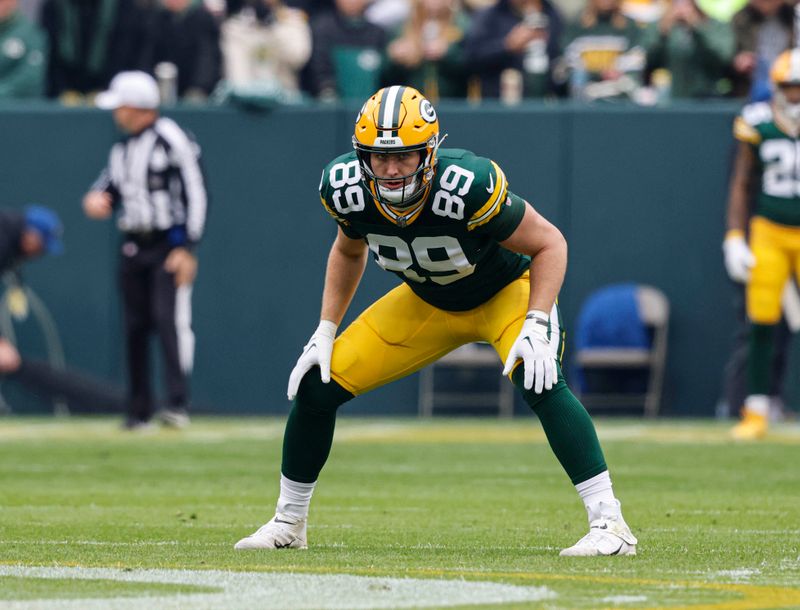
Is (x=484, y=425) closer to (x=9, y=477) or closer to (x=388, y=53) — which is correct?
(x=388, y=53)

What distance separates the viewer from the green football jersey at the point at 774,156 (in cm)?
1081

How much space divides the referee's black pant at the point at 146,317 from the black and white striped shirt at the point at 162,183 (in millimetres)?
163

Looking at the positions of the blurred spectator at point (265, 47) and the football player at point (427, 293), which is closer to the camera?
the football player at point (427, 293)

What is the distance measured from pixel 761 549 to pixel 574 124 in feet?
28.8

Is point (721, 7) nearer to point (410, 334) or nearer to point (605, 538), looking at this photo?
Result: point (410, 334)

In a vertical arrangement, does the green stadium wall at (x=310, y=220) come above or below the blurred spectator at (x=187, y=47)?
below

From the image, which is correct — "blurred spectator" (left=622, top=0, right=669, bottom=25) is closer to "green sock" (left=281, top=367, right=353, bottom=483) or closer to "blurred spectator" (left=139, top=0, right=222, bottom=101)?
"blurred spectator" (left=139, top=0, right=222, bottom=101)

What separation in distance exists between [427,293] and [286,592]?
1.67 m

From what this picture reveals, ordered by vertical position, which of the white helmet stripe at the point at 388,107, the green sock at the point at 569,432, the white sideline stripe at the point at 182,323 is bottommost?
the white sideline stripe at the point at 182,323

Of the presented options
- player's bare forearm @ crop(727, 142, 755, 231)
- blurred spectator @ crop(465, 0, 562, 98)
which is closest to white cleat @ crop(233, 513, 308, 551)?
player's bare forearm @ crop(727, 142, 755, 231)

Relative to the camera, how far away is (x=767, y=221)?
427 inches

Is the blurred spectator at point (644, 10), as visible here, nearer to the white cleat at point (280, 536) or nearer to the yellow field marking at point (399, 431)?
the yellow field marking at point (399, 431)

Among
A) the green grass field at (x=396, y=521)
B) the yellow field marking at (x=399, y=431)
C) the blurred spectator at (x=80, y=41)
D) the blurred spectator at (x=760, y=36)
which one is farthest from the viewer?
the blurred spectator at (x=80, y=41)

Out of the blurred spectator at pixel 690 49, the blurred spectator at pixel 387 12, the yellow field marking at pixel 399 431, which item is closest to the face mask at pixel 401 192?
the yellow field marking at pixel 399 431
